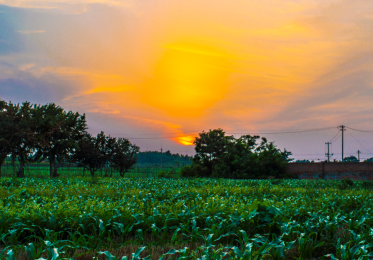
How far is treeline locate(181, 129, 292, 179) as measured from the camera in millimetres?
35438

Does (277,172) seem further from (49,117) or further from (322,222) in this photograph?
(322,222)

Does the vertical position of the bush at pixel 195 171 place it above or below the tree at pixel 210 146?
below

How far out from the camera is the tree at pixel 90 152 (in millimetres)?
35125

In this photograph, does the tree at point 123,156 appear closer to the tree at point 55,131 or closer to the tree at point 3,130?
the tree at point 55,131

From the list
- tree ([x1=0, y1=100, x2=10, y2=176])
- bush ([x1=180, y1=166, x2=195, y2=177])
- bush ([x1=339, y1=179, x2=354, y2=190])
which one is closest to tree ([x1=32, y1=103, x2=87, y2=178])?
tree ([x1=0, y1=100, x2=10, y2=176])

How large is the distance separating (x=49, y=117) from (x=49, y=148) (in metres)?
3.93

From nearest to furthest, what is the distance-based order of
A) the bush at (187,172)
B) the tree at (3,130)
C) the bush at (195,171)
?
the tree at (3,130) < the bush at (195,171) < the bush at (187,172)

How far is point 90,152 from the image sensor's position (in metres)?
35.3

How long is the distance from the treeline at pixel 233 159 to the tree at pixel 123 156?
292 inches

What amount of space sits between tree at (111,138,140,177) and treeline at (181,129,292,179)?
7418mm

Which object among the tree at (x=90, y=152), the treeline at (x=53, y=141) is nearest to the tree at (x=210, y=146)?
the treeline at (x=53, y=141)

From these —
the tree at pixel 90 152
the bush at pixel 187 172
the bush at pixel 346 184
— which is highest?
the tree at pixel 90 152

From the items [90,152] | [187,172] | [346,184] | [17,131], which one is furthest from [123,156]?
[346,184]

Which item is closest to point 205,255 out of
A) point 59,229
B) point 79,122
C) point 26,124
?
point 59,229
